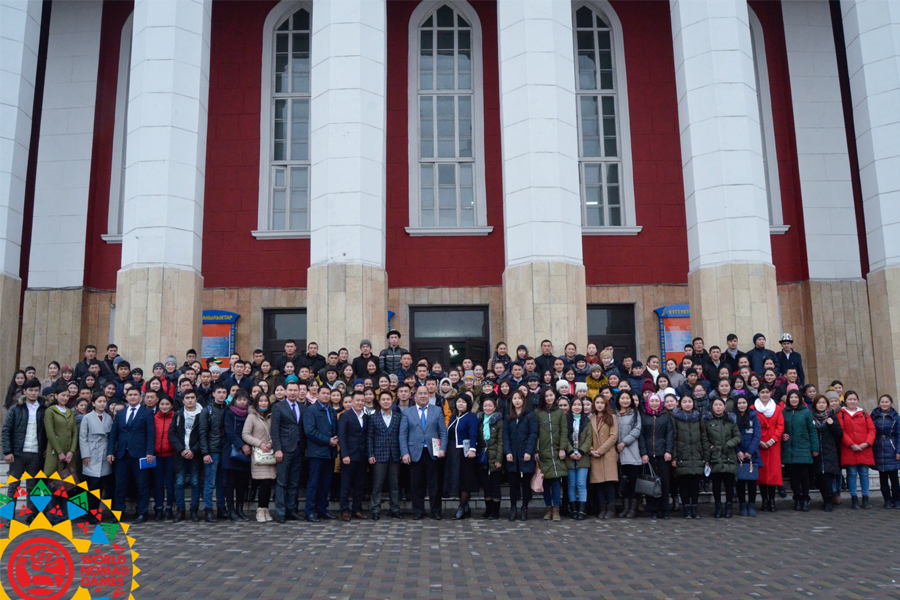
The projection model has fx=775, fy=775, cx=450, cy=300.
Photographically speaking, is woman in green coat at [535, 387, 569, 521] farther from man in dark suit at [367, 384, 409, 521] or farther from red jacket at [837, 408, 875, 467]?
red jacket at [837, 408, 875, 467]

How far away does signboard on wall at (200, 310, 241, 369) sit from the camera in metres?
17.3

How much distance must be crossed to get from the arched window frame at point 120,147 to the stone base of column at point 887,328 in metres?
16.5

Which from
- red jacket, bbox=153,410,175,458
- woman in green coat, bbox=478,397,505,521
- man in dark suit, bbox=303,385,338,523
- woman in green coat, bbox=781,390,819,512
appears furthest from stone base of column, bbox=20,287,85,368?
woman in green coat, bbox=781,390,819,512

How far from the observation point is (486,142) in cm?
1848

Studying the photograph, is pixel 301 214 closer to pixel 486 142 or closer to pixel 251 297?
pixel 251 297

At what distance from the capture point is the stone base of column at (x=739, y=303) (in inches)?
549

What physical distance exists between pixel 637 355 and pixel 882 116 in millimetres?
6943

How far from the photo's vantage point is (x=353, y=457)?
33.0ft

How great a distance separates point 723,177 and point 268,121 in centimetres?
1052

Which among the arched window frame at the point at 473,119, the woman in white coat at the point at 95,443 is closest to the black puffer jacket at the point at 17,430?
the woman in white coat at the point at 95,443

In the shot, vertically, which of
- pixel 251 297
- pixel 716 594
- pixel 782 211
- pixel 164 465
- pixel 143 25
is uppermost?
pixel 143 25

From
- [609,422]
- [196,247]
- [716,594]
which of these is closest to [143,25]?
[196,247]

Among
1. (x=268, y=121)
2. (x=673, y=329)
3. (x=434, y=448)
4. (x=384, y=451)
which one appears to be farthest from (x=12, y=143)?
(x=673, y=329)

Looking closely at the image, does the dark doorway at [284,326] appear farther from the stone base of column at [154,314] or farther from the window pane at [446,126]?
the window pane at [446,126]
